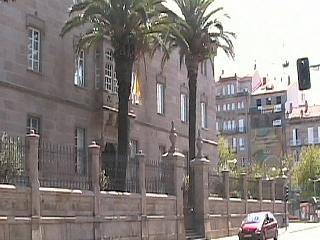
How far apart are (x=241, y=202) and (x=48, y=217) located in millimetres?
21532

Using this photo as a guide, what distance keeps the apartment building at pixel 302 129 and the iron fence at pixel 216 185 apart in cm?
6110

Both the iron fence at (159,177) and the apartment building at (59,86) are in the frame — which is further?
the apartment building at (59,86)

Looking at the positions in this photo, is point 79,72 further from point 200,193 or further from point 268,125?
point 268,125

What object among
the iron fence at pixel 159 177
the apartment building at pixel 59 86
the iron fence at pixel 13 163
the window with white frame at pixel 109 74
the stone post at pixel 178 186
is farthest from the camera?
the window with white frame at pixel 109 74

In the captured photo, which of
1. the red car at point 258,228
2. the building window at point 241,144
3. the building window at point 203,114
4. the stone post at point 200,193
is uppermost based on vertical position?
the building window at point 241,144

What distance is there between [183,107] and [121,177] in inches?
896

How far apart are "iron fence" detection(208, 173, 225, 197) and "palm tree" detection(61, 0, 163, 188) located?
25.8ft

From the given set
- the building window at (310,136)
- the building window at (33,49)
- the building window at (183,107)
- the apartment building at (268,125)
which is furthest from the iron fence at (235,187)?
the building window at (310,136)

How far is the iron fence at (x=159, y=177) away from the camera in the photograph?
2969cm

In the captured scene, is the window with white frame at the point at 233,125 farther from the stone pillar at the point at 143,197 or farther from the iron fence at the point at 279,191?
the stone pillar at the point at 143,197

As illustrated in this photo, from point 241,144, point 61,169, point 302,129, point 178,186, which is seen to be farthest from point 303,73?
point 241,144

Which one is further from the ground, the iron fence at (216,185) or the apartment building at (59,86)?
the apartment building at (59,86)

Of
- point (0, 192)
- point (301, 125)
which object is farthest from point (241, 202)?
point (301, 125)

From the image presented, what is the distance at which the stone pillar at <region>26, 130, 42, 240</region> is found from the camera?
2111 centimetres
